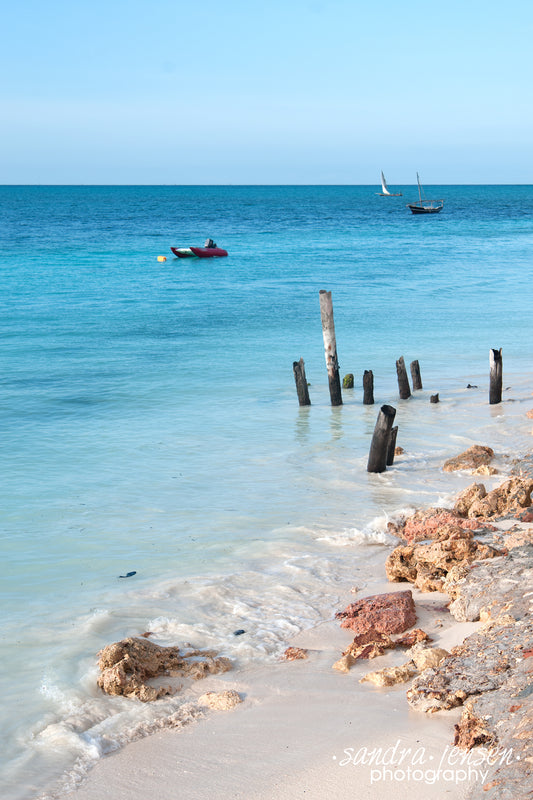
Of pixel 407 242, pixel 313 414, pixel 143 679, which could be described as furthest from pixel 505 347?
pixel 407 242

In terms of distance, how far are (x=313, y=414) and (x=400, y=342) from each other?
26.5 ft

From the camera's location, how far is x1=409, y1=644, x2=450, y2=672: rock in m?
5.93

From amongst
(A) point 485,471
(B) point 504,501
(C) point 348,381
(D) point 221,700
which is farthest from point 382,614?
(C) point 348,381

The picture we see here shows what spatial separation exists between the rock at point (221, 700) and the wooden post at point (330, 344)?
32.3ft

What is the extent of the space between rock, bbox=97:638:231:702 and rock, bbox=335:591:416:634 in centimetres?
128

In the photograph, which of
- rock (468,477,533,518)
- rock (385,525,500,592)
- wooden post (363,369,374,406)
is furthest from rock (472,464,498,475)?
wooden post (363,369,374,406)

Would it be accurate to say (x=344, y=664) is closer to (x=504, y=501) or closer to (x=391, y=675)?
(x=391, y=675)

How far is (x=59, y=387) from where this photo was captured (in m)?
17.7

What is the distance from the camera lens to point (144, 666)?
6.36 m

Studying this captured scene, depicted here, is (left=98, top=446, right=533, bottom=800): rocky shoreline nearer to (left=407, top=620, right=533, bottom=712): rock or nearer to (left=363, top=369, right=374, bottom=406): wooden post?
(left=407, top=620, right=533, bottom=712): rock

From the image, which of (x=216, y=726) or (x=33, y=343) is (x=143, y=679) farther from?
(x=33, y=343)

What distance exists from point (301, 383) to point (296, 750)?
423 inches

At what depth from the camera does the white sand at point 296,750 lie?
15.3 ft

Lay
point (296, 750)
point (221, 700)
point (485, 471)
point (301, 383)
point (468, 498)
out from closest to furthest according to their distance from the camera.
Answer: point (296, 750) → point (221, 700) → point (468, 498) → point (485, 471) → point (301, 383)
